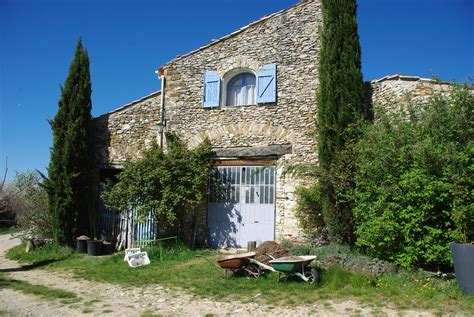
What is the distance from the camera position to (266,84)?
1010cm

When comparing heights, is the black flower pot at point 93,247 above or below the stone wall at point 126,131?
below

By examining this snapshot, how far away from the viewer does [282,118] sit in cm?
984

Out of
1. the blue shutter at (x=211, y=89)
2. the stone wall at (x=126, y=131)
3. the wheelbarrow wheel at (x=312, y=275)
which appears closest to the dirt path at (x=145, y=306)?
the wheelbarrow wheel at (x=312, y=275)

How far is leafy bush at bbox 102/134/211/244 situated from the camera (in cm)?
962

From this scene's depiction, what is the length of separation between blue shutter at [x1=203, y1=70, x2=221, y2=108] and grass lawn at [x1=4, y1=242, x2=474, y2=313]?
4585mm

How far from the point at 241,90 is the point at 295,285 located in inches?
249

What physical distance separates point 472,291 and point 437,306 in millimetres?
727

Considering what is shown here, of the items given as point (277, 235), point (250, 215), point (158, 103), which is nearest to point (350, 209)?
point (277, 235)

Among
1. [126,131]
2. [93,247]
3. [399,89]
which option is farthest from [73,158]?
[399,89]

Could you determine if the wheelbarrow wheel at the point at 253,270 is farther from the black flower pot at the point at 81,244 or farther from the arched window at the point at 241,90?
the black flower pot at the point at 81,244

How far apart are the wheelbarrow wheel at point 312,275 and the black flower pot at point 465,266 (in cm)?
214

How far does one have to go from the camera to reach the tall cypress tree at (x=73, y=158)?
1054 centimetres

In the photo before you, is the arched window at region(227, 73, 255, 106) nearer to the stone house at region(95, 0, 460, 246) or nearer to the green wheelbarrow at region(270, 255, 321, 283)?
the stone house at region(95, 0, 460, 246)

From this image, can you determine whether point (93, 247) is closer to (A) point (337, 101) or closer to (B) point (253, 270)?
(B) point (253, 270)
